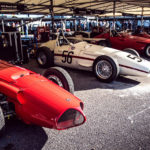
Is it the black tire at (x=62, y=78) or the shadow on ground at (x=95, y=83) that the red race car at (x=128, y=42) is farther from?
the black tire at (x=62, y=78)

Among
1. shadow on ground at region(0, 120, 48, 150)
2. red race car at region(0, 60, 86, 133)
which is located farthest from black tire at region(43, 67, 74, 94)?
shadow on ground at region(0, 120, 48, 150)


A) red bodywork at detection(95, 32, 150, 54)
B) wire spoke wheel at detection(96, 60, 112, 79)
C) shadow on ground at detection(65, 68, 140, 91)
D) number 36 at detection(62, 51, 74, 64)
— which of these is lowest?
shadow on ground at detection(65, 68, 140, 91)

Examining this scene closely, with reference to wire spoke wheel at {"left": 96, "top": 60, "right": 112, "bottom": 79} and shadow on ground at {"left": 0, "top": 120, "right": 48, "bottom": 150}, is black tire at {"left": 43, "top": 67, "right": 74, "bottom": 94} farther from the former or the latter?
wire spoke wheel at {"left": 96, "top": 60, "right": 112, "bottom": 79}

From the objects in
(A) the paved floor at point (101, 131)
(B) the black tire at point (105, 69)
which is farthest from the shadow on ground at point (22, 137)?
(B) the black tire at point (105, 69)

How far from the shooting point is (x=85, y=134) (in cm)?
252

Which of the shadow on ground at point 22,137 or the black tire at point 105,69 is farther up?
the black tire at point 105,69

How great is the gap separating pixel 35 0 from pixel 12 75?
378 inches

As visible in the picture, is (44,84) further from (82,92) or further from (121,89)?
(121,89)

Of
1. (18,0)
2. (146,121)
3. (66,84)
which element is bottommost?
(146,121)

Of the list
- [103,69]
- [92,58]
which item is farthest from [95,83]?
[92,58]

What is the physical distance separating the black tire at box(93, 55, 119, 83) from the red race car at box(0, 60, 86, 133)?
2.31m

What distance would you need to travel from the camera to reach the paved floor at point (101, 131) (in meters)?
2.28

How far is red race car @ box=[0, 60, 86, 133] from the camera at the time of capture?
2.13 m

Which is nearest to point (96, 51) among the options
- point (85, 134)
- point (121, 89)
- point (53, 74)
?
point (121, 89)
